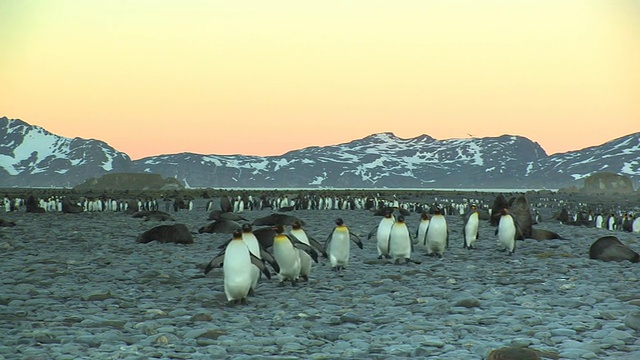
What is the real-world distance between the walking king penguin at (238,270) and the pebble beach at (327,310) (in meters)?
0.20

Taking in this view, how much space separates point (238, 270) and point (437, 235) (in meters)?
6.75

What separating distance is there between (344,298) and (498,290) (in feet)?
7.70

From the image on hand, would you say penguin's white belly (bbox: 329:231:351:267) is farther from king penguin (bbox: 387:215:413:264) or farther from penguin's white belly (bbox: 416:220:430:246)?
penguin's white belly (bbox: 416:220:430:246)

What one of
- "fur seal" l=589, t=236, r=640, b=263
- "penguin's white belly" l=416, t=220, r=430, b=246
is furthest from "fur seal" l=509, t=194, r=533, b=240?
"fur seal" l=589, t=236, r=640, b=263

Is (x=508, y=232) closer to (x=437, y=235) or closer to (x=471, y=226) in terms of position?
(x=471, y=226)

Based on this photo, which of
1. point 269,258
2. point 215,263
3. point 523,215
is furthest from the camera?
point 523,215

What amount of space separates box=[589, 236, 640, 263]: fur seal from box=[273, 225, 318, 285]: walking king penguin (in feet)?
22.7

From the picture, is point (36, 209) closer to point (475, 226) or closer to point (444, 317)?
point (475, 226)

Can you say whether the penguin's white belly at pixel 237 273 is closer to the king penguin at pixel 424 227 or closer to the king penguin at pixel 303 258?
the king penguin at pixel 303 258

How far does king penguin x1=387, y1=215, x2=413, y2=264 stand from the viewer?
1348cm

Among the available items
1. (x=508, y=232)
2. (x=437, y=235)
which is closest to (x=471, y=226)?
(x=508, y=232)

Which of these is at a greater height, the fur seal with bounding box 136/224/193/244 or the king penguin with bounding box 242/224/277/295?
the king penguin with bounding box 242/224/277/295

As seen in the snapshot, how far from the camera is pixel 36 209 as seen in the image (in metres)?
37.2

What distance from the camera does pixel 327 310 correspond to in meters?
8.55
